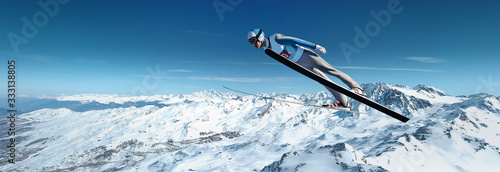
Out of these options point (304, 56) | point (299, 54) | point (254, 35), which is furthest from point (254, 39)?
point (304, 56)

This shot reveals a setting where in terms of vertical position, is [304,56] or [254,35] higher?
[254,35]

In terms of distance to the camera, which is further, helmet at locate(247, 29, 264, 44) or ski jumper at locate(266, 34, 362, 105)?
ski jumper at locate(266, 34, 362, 105)

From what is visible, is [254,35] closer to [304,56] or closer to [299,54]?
[299,54]

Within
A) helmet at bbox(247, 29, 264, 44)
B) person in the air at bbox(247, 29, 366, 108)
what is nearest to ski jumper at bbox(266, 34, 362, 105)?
person in the air at bbox(247, 29, 366, 108)

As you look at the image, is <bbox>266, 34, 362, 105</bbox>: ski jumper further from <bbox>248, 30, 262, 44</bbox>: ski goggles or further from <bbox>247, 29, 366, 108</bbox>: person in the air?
<bbox>248, 30, 262, 44</bbox>: ski goggles

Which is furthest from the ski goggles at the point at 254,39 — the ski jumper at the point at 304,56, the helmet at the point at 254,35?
the ski jumper at the point at 304,56

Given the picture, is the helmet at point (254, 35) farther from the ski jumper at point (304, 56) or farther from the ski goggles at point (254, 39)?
the ski jumper at point (304, 56)

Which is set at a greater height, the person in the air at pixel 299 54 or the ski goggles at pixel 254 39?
the ski goggles at pixel 254 39

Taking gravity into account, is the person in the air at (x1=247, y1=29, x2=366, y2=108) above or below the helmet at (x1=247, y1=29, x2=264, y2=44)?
below

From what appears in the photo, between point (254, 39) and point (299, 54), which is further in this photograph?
point (299, 54)

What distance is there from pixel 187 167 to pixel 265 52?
7511 inches

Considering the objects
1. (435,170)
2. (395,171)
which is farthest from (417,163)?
(395,171)

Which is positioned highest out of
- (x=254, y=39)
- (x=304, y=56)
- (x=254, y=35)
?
(x=254, y=35)

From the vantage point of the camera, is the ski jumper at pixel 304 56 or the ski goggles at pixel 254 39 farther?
the ski jumper at pixel 304 56
